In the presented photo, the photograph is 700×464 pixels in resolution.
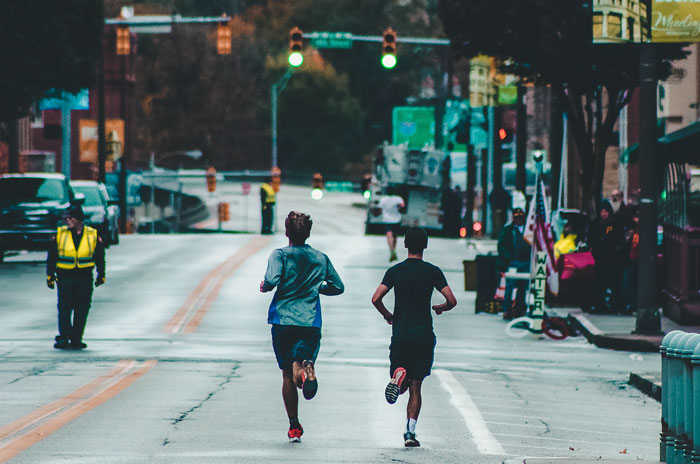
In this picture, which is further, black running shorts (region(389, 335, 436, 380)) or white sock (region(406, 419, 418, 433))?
black running shorts (region(389, 335, 436, 380))

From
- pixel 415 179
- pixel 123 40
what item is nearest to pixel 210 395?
pixel 123 40

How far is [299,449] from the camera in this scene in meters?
10.6

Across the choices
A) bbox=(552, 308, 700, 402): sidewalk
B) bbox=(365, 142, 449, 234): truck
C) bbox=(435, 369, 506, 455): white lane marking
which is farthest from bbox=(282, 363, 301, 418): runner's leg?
bbox=(365, 142, 449, 234): truck

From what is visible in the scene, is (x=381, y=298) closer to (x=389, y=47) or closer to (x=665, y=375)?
(x=665, y=375)

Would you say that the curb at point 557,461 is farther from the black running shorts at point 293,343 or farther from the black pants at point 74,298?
the black pants at point 74,298

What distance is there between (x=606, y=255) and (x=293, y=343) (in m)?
14.3

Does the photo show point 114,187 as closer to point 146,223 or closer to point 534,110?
point 146,223

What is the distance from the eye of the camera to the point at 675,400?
31.0 feet

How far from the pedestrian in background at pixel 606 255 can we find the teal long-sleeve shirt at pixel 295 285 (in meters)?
14.1

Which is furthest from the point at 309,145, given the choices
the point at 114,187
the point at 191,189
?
the point at 114,187

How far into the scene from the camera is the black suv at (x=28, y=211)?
33125mm

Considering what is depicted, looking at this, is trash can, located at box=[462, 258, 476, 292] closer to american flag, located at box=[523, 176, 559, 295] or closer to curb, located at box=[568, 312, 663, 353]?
american flag, located at box=[523, 176, 559, 295]

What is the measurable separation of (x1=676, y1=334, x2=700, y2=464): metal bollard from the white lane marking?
196 cm

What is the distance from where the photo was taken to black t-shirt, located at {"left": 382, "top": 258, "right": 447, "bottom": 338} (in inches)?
435
